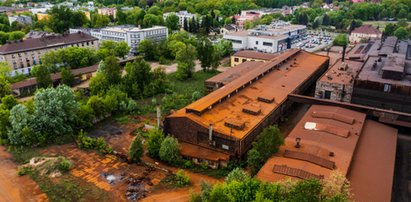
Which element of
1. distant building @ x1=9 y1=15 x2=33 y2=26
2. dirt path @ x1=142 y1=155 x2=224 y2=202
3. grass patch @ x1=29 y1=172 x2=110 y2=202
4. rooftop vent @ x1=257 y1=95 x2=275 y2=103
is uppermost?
distant building @ x1=9 y1=15 x2=33 y2=26

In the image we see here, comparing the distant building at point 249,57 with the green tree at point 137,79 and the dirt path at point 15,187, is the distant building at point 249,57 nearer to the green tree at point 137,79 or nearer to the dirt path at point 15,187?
the green tree at point 137,79

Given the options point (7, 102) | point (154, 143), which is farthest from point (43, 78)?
point (154, 143)

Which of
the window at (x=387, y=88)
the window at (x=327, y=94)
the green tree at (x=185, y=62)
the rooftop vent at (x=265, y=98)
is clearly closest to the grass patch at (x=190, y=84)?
the green tree at (x=185, y=62)

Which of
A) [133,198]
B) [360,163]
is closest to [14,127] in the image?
[133,198]

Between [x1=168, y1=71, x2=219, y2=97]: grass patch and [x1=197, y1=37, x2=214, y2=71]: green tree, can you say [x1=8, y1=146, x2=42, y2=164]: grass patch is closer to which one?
[x1=168, y1=71, x2=219, y2=97]: grass patch

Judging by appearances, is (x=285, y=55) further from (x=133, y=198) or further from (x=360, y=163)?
(x=133, y=198)

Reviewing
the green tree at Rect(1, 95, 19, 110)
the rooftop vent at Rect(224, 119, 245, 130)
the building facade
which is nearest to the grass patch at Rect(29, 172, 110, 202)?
the rooftop vent at Rect(224, 119, 245, 130)
